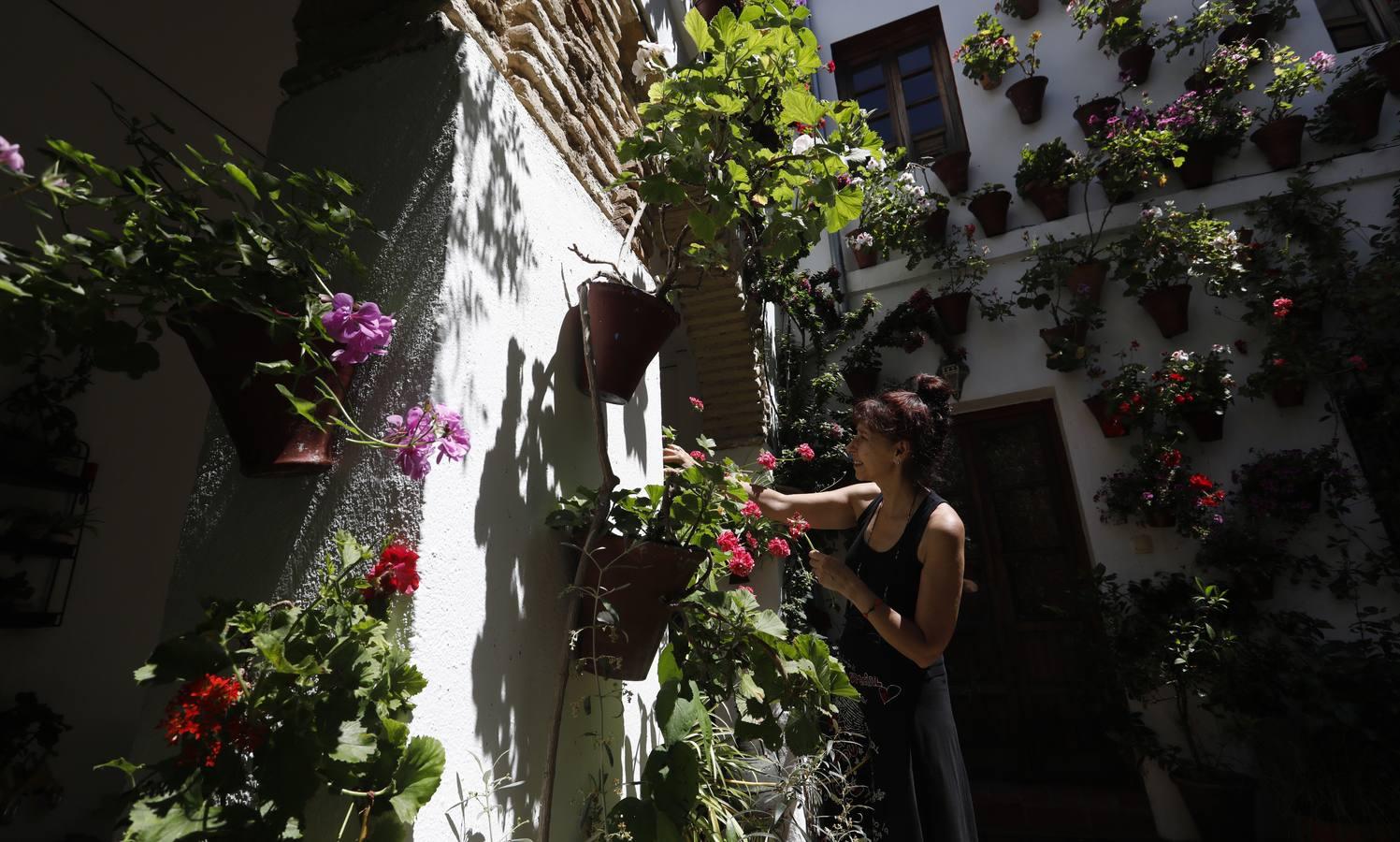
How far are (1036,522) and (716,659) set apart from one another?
12.1 feet

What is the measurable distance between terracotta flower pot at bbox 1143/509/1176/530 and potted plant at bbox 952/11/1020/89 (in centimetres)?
323

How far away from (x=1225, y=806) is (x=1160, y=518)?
4.73 feet

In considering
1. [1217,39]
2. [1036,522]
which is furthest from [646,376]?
[1217,39]

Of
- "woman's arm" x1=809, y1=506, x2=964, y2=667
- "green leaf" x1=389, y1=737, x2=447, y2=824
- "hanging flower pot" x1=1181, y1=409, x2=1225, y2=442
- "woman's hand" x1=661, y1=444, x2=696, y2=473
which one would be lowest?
"green leaf" x1=389, y1=737, x2=447, y2=824

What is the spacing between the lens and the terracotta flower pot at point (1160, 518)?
363cm

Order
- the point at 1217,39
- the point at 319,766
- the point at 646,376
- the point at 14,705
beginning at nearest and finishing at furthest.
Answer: the point at 319,766 < the point at 646,376 < the point at 14,705 < the point at 1217,39

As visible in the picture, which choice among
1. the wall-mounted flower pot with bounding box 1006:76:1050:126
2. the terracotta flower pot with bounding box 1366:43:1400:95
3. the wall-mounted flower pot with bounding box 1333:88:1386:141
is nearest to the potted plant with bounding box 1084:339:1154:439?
the wall-mounted flower pot with bounding box 1333:88:1386:141

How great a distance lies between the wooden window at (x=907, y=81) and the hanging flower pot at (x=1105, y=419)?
224cm

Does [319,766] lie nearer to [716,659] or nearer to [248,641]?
[248,641]

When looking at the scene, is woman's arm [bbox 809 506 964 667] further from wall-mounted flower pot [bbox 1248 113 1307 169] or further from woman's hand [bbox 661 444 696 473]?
wall-mounted flower pot [bbox 1248 113 1307 169]

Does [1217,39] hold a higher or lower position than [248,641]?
higher

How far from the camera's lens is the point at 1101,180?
13.9 ft

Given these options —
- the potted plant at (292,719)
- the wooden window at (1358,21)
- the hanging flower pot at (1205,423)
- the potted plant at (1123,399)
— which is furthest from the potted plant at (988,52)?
the potted plant at (292,719)

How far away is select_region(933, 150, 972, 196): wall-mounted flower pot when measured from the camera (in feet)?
15.1
